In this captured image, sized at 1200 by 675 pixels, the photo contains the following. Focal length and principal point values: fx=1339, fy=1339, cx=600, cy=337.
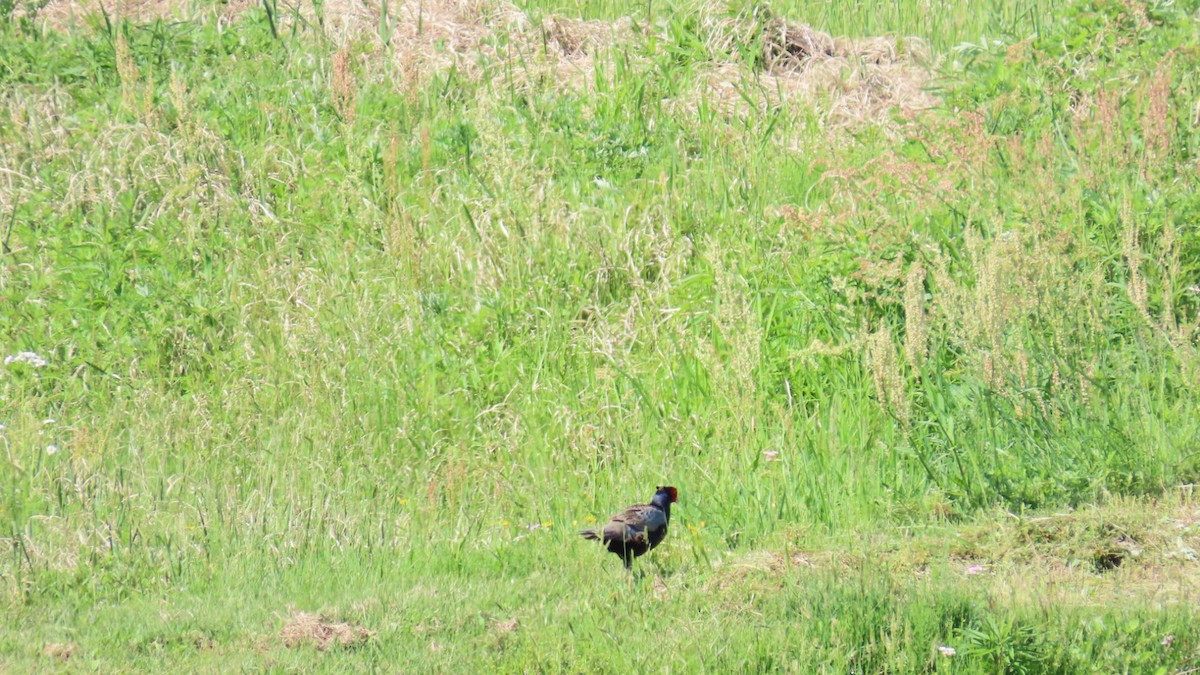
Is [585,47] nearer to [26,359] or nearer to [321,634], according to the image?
[26,359]

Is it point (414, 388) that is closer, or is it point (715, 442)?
point (715, 442)

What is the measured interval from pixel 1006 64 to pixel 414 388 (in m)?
4.90

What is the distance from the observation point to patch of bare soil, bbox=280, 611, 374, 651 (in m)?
5.00

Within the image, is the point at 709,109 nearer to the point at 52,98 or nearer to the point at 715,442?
the point at 715,442

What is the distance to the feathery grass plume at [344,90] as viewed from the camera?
31.1ft

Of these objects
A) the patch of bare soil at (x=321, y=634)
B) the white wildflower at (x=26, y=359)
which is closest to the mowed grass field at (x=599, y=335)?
the patch of bare soil at (x=321, y=634)

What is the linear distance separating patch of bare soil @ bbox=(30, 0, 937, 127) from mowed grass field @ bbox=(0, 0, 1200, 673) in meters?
0.04

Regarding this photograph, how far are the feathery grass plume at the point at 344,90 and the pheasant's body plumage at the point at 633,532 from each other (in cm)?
483

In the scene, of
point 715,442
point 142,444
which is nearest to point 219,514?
point 142,444

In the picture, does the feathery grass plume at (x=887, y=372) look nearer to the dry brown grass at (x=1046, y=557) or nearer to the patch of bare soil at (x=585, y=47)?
the dry brown grass at (x=1046, y=557)

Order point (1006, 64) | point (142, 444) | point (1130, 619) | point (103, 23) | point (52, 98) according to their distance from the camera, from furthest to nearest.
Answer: point (103, 23) → point (52, 98) → point (1006, 64) → point (142, 444) → point (1130, 619)

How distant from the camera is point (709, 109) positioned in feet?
33.6

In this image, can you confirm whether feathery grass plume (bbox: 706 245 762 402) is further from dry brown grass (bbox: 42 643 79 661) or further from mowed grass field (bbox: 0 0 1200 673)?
dry brown grass (bbox: 42 643 79 661)

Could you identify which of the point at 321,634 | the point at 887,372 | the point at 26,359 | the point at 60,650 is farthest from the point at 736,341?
the point at 26,359
